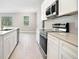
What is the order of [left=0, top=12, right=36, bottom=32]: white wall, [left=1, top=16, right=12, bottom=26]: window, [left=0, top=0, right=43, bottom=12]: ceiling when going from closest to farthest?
[left=0, top=0, right=43, bottom=12]: ceiling < [left=0, top=12, right=36, bottom=32]: white wall < [left=1, top=16, right=12, bottom=26]: window

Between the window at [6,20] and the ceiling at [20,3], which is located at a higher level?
the ceiling at [20,3]

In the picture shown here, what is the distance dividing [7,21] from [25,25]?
221 centimetres

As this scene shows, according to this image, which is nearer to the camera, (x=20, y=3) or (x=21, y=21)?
(x=20, y=3)

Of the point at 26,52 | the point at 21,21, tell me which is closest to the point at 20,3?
the point at 26,52

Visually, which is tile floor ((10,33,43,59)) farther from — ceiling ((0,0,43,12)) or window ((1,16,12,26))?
window ((1,16,12,26))

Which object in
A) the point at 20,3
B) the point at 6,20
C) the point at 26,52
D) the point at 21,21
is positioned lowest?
the point at 26,52

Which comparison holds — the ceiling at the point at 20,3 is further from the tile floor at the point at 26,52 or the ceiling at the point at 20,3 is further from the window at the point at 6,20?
the window at the point at 6,20

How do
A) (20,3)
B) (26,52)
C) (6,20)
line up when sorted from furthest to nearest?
(6,20) → (20,3) → (26,52)

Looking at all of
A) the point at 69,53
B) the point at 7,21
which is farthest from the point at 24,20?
the point at 69,53

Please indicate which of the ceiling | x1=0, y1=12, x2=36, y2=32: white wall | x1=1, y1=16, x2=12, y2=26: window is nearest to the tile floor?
the ceiling

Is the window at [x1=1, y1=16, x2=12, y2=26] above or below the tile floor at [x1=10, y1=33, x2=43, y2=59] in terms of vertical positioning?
above

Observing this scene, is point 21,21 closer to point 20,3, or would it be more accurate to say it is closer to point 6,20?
point 6,20

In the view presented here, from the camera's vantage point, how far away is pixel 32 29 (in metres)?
15.4

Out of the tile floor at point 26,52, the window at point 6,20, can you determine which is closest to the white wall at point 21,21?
the window at point 6,20
